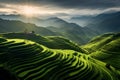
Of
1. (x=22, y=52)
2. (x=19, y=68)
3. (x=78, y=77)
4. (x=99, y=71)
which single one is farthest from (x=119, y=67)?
(x=19, y=68)

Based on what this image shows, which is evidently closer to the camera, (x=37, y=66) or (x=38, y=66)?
(x=37, y=66)

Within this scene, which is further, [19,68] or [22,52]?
[22,52]

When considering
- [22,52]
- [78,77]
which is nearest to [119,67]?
[78,77]

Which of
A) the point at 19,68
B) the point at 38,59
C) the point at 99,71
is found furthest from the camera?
the point at 99,71

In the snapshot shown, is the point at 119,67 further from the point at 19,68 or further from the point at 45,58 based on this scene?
the point at 19,68

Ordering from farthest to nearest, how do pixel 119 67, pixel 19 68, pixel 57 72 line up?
pixel 119 67
pixel 57 72
pixel 19 68

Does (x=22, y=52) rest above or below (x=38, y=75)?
above

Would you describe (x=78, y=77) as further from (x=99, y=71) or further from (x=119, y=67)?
(x=119, y=67)

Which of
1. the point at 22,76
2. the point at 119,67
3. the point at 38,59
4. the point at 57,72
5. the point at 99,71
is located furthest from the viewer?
the point at 119,67

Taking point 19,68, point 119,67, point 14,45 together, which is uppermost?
point 14,45
